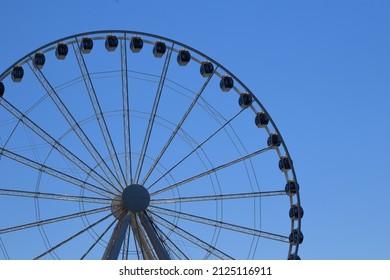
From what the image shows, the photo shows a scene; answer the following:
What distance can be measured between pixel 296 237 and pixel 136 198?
25.1 ft

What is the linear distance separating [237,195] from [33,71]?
9800 mm

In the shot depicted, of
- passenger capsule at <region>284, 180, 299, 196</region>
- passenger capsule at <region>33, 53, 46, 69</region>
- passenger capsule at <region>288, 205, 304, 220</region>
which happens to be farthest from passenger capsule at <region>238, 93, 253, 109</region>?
passenger capsule at <region>33, 53, 46, 69</region>

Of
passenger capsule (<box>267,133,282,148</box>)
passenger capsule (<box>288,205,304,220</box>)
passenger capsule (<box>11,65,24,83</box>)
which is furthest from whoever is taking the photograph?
passenger capsule (<box>267,133,282,148</box>)

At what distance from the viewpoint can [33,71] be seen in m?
44.5

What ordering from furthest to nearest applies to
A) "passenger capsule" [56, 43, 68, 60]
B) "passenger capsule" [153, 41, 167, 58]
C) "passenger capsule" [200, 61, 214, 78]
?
1. "passenger capsule" [200, 61, 214, 78]
2. "passenger capsule" [153, 41, 167, 58]
3. "passenger capsule" [56, 43, 68, 60]

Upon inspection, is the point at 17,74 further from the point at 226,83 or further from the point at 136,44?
the point at 226,83

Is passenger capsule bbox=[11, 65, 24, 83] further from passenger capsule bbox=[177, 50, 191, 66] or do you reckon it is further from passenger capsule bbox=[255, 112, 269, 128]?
passenger capsule bbox=[255, 112, 269, 128]

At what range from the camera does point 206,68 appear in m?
46.2

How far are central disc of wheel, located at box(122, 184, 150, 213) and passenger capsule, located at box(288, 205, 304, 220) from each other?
7.00 meters

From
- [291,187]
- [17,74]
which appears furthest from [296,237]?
[17,74]

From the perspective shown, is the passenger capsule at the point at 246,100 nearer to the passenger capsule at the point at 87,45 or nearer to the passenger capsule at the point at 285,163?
the passenger capsule at the point at 285,163

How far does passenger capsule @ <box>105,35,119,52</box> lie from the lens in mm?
45406
